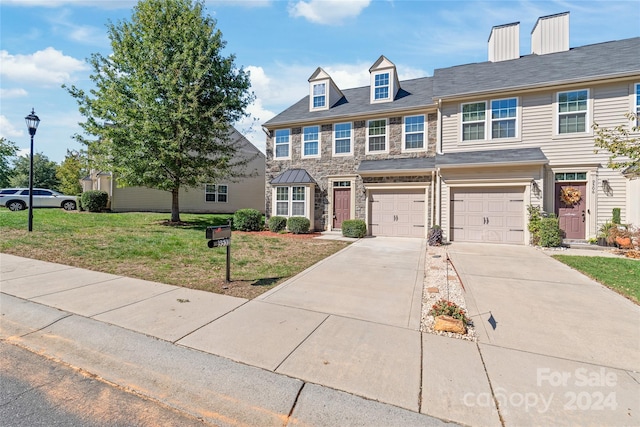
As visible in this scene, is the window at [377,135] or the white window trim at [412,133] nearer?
the white window trim at [412,133]

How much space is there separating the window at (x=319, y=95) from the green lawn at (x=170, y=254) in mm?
8044

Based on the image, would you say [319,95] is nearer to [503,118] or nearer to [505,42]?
[503,118]

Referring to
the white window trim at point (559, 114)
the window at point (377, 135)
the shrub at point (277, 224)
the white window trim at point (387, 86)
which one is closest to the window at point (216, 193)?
the shrub at point (277, 224)

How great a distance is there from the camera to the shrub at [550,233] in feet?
33.8

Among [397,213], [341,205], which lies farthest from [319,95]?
[397,213]

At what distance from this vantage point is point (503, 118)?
39.0 ft

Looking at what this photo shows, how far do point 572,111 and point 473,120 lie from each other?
333 centimetres

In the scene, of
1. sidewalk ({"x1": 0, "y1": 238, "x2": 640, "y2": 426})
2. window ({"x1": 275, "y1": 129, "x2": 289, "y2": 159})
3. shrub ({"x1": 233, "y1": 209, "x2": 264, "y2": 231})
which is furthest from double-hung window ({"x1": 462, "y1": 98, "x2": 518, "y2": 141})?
shrub ({"x1": 233, "y1": 209, "x2": 264, "y2": 231})

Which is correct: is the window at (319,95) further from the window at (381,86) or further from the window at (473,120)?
the window at (473,120)

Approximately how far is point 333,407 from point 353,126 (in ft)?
45.4

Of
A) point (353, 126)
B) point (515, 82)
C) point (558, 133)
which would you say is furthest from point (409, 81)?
point (558, 133)

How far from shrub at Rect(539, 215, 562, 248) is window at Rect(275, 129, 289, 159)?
39.5 ft

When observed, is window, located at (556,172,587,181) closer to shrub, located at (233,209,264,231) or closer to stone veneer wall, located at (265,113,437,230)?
stone veneer wall, located at (265,113,437,230)

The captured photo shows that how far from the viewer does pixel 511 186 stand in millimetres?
11391
